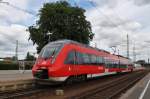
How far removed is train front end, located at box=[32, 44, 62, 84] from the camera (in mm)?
21109

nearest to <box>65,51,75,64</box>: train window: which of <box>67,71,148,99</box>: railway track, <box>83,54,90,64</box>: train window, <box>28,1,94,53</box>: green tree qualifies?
<box>67,71,148,99</box>: railway track

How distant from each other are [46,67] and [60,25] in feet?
149

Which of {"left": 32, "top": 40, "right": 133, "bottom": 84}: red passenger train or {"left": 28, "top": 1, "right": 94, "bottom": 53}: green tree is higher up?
{"left": 28, "top": 1, "right": 94, "bottom": 53}: green tree

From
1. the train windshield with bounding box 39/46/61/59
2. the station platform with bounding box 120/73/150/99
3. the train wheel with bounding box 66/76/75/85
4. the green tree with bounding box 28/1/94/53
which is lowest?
the station platform with bounding box 120/73/150/99

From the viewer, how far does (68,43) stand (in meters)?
23.2

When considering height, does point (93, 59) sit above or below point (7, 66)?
above

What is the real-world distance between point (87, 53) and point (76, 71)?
4369mm

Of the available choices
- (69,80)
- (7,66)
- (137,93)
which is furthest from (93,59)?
(7,66)

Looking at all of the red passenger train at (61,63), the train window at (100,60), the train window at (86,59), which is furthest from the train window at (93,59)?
the red passenger train at (61,63)

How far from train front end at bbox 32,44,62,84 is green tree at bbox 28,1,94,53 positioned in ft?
141

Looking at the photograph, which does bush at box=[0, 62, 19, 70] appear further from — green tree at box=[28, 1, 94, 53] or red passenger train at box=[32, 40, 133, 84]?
red passenger train at box=[32, 40, 133, 84]

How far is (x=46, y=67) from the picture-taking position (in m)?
21.3

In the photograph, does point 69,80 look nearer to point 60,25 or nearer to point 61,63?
point 61,63

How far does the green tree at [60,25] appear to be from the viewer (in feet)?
218
